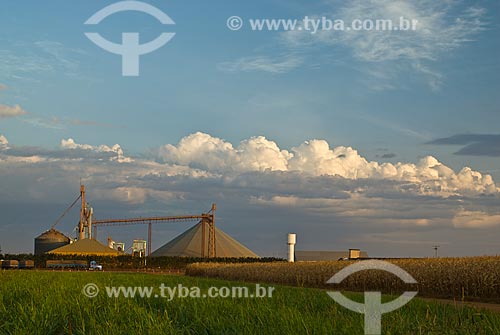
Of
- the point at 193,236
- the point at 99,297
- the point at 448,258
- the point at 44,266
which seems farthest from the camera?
the point at 193,236

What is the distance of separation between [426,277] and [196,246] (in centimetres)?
7782

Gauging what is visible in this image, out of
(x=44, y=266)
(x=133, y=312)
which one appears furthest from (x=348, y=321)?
(x=44, y=266)

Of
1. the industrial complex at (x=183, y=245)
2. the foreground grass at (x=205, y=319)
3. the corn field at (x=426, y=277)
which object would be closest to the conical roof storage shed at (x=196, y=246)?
the industrial complex at (x=183, y=245)

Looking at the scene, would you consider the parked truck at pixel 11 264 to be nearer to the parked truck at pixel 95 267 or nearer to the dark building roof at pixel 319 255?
the parked truck at pixel 95 267

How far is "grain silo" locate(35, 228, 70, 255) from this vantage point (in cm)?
12056

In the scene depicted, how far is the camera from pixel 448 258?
38.2 metres

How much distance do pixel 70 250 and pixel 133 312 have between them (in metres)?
93.4

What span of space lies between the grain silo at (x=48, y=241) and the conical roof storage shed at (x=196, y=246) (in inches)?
706

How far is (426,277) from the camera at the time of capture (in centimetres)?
3622

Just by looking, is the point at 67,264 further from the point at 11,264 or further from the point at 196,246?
the point at 196,246

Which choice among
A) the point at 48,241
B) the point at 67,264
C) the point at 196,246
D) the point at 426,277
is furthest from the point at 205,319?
the point at 48,241

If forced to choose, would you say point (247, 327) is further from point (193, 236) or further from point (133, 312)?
point (193, 236)

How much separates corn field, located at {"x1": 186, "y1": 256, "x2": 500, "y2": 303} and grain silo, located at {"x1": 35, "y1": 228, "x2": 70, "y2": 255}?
74.7 m

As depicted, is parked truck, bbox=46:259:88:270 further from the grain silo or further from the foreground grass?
the foreground grass
